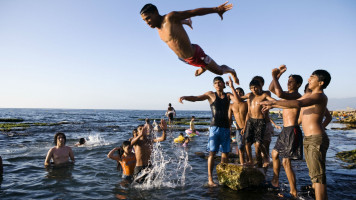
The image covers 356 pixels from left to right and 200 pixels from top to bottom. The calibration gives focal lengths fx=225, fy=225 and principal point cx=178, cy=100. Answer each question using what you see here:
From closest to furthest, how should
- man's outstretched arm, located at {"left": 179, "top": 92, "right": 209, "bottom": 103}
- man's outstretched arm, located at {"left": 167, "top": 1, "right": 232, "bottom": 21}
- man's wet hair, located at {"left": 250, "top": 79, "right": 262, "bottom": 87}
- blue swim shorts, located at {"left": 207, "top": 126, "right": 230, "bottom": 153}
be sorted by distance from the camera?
man's outstretched arm, located at {"left": 167, "top": 1, "right": 232, "bottom": 21}, man's outstretched arm, located at {"left": 179, "top": 92, "right": 209, "bottom": 103}, blue swim shorts, located at {"left": 207, "top": 126, "right": 230, "bottom": 153}, man's wet hair, located at {"left": 250, "top": 79, "right": 262, "bottom": 87}

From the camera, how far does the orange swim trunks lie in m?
4.17

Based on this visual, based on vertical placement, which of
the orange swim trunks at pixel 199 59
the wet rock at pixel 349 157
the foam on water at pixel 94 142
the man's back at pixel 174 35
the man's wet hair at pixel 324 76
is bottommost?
the foam on water at pixel 94 142

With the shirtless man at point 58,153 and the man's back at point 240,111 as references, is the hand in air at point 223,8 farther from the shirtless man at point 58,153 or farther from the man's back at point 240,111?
the shirtless man at point 58,153

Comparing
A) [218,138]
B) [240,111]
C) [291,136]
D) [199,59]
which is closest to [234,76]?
[199,59]

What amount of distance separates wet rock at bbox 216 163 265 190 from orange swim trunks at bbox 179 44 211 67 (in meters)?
3.37

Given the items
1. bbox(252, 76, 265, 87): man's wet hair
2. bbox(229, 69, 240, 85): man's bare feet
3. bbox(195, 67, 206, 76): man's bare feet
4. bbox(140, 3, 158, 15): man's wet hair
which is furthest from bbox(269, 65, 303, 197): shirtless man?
bbox(140, 3, 158, 15): man's wet hair

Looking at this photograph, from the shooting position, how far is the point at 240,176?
6023 millimetres

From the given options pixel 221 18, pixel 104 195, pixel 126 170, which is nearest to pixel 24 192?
pixel 104 195

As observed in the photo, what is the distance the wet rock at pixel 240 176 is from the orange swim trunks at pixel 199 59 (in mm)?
3371

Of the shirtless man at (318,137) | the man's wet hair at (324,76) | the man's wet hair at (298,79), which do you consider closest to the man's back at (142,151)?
the shirtless man at (318,137)

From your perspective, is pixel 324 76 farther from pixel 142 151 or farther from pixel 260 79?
pixel 142 151

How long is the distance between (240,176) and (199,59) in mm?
3574

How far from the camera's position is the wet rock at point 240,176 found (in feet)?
19.8

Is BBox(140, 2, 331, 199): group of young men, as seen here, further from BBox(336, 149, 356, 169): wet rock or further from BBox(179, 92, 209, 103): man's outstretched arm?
BBox(336, 149, 356, 169): wet rock
